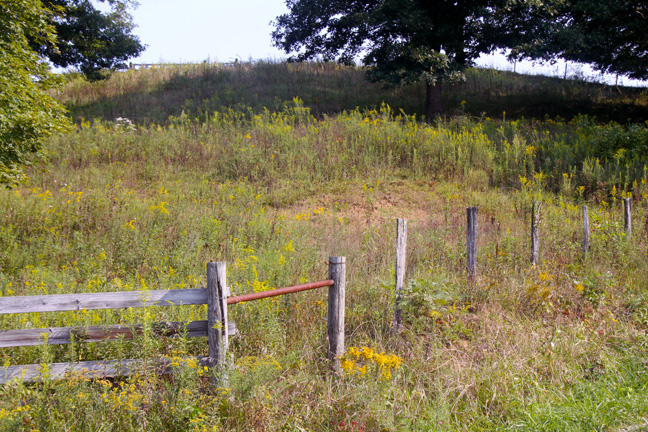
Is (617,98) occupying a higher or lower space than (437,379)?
higher

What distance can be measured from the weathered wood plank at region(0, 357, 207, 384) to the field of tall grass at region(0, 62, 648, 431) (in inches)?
3.2

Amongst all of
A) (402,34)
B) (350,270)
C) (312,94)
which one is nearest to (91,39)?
(312,94)

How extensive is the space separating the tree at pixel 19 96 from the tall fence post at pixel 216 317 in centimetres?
484

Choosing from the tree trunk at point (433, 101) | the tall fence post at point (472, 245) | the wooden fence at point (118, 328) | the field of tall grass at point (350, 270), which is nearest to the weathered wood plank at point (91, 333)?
the wooden fence at point (118, 328)

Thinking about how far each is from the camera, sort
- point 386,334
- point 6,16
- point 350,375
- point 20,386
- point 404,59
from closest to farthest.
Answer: point 20,386 < point 350,375 < point 386,334 < point 6,16 < point 404,59

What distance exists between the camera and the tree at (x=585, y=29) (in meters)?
16.4

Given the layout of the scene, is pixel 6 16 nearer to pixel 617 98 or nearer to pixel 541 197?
pixel 541 197

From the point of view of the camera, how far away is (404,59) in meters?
16.6

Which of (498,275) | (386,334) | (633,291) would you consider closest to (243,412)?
(386,334)

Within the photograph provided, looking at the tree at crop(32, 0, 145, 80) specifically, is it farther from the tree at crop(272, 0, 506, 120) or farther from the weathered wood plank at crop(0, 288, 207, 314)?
the weathered wood plank at crop(0, 288, 207, 314)

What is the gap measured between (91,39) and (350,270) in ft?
59.9

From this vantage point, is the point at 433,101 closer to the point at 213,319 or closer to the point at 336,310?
the point at 336,310

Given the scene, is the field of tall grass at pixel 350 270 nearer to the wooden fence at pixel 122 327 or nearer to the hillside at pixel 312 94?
the wooden fence at pixel 122 327

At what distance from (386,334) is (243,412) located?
1.89m
